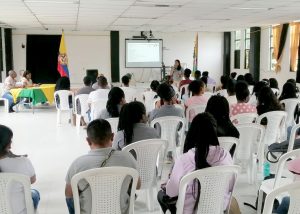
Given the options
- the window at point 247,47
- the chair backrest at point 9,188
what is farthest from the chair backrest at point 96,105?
the window at point 247,47

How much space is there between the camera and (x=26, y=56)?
14.3 m

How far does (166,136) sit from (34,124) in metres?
4.85

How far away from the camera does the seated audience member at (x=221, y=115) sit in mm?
3523

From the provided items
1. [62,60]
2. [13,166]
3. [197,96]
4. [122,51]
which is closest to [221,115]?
[13,166]

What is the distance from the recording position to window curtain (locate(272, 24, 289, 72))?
39.9 ft

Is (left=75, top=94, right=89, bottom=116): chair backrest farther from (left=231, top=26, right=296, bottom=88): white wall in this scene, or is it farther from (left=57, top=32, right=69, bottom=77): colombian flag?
(left=231, top=26, right=296, bottom=88): white wall

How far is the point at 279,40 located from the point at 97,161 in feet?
37.0

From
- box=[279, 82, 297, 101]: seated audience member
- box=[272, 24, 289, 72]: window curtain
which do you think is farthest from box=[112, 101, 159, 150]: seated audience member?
box=[272, 24, 289, 72]: window curtain

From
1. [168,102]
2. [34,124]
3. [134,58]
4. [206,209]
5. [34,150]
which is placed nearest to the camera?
[206,209]

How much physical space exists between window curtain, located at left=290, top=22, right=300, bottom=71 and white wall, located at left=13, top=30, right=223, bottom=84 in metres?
4.73

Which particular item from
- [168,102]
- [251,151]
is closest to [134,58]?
[168,102]

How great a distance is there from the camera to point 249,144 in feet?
13.6

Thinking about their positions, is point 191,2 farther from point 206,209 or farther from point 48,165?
point 206,209

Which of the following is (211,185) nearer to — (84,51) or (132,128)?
(132,128)
